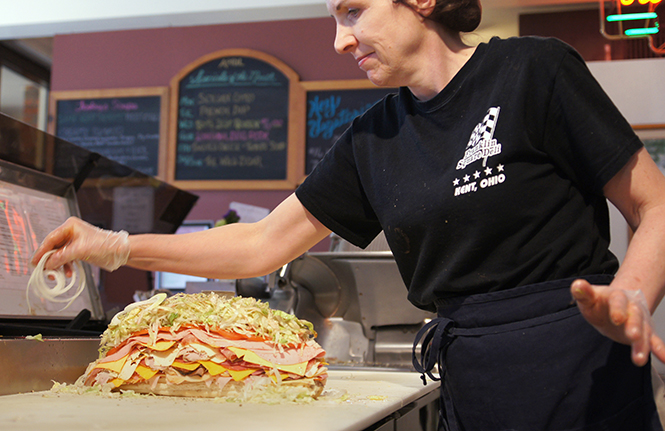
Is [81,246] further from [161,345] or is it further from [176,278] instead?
[176,278]

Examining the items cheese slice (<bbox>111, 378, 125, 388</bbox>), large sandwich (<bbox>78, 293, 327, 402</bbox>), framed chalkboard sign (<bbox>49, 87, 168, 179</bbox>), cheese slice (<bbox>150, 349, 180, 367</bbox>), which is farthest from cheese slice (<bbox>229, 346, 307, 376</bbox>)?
framed chalkboard sign (<bbox>49, 87, 168, 179</bbox>)

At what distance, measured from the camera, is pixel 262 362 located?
106cm

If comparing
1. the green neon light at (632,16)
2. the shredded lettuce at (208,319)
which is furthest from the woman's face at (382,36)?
the green neon light at (632,16)

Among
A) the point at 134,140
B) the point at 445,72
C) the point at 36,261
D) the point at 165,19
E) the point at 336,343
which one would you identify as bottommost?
the point at 336,343

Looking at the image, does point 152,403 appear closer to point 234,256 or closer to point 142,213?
point 234,256

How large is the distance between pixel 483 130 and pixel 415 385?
62cm

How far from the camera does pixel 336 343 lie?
2021 mm

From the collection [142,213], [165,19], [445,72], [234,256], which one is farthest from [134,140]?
[445,72]

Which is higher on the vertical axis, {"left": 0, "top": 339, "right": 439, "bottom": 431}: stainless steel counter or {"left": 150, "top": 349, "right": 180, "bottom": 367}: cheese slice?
{"left": 150, "top": 349, "right": 180, "bottom": 367}: cheese slice

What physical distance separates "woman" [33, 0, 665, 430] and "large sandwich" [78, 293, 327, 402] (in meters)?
0.15

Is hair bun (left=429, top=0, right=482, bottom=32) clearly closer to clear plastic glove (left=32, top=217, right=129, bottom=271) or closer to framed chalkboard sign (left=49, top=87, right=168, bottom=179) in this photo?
clear plastic glove (left=32, top=217, right=129, bottom=271)

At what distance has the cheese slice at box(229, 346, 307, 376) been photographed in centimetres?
Answer: 106

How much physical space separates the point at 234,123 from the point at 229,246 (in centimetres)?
315

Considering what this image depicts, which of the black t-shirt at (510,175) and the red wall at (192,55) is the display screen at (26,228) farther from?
the red wall at (192,55)
